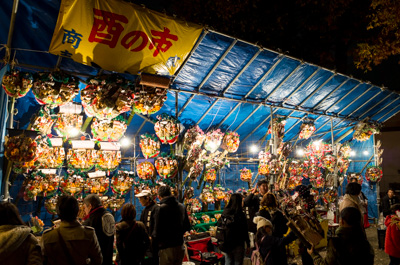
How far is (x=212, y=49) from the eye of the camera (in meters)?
6.86

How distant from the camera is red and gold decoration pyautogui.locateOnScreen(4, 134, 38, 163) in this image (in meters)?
4.94

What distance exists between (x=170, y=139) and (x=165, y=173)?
0.79m

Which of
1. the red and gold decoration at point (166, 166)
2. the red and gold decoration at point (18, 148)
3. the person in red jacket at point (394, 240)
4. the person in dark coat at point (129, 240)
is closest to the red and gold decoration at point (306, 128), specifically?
the person in red jacket at point (394, 240)

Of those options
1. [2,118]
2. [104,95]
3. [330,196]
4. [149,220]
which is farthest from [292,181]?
[2,118]

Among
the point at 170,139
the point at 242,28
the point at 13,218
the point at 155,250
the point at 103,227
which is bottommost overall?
the point at 155,250

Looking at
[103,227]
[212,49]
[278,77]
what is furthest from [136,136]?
[103,227]

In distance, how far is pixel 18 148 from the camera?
497 centimetres

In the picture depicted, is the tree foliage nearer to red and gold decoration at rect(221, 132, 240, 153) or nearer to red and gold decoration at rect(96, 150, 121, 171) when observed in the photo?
red and gold decoration at rect(221, 132, 240, 153)

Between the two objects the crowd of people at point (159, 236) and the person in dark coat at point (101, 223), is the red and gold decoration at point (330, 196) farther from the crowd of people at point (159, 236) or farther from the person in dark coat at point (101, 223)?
the person in dark coat at point (101, 223)

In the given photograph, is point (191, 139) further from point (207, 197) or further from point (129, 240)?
point (129, 240)

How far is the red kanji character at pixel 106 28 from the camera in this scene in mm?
5379

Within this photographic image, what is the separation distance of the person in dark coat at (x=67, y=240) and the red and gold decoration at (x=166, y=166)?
12.1 ft

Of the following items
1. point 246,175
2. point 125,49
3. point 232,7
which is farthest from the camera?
point 232,7

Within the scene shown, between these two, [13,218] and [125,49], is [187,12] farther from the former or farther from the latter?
[13,218]
